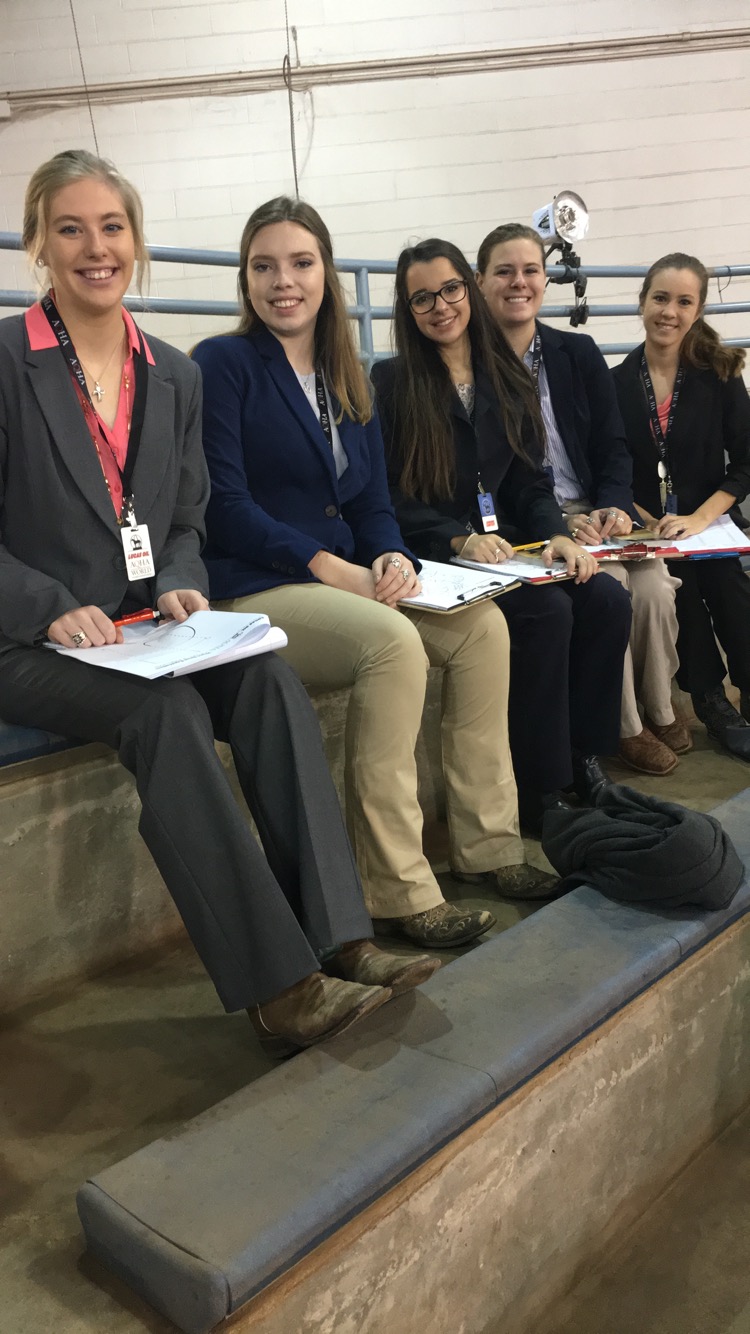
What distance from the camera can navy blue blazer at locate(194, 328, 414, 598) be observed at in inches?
77.0

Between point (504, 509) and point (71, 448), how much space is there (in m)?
1.26

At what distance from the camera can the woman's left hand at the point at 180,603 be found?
165 centimetres

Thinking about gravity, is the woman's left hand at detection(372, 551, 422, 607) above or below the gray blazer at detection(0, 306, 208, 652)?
below

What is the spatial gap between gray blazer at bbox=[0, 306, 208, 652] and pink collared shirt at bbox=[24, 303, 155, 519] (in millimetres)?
17

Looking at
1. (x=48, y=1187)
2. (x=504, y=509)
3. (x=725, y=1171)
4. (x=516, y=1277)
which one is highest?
(x=504, y=509)

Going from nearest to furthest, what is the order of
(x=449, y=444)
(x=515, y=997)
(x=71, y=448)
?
1. (x=515, y=997)
2. (x=71, y=448)
3. (x=449, y=444)

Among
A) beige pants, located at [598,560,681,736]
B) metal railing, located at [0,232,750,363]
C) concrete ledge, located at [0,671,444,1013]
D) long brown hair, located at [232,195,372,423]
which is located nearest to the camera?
concrete ledge, located at [0,671,444,1013]

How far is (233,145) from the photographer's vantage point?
225 inches

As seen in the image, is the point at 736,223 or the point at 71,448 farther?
the point at 736,223

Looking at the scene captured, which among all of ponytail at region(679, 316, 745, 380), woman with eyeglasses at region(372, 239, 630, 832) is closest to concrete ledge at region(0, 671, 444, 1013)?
woman with eyeglasses at region(372, 239, 630, 832)

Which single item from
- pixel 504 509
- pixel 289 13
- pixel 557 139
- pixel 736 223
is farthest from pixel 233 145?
pixel 504 509

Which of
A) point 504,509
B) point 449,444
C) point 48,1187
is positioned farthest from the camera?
point 504,509

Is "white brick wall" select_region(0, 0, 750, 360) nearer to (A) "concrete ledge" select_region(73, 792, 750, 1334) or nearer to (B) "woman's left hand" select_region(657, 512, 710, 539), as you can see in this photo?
(B) "woman's left hand" select_region(657, 512, 710, 539)

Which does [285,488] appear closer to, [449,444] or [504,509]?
[449,444]
